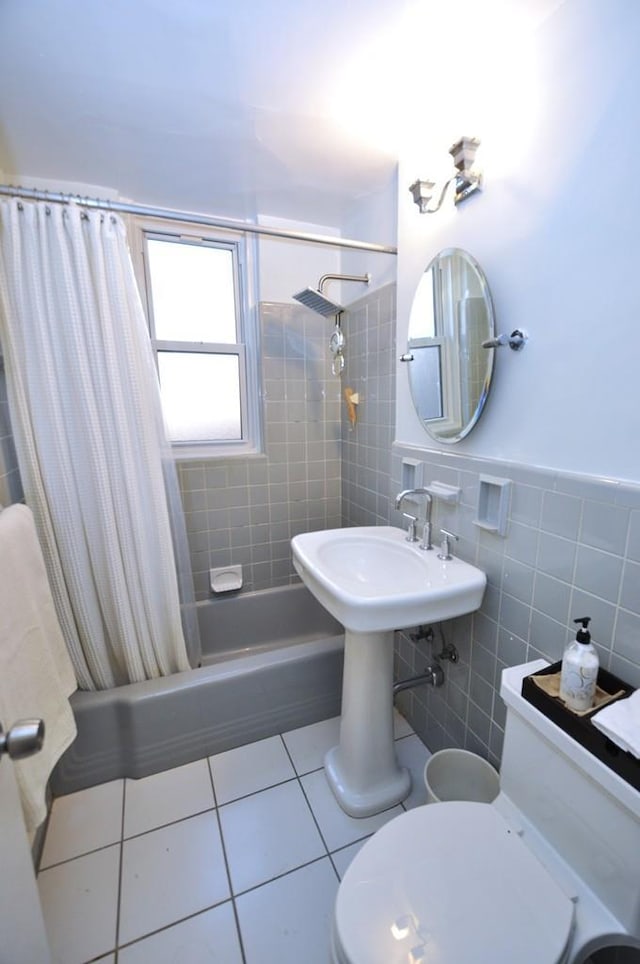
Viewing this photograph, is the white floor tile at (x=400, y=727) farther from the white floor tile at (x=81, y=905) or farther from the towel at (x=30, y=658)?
the towel at (x=30, y=658)

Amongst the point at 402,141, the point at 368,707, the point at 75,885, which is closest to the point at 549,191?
the point at 402,141

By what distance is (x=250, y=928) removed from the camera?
3.26ft

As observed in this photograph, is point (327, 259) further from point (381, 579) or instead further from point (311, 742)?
point (311, 742)

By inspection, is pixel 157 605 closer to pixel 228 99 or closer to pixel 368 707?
pixel 368 707

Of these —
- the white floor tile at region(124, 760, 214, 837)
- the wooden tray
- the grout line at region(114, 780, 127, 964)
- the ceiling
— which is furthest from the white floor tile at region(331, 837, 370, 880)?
the ceiling

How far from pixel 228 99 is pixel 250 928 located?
2.29 m

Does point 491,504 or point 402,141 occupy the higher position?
point 402,141

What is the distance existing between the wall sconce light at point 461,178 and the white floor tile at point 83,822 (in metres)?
2.23

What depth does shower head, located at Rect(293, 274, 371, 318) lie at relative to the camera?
162 cm

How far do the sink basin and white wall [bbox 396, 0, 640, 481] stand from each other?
1.27 feet

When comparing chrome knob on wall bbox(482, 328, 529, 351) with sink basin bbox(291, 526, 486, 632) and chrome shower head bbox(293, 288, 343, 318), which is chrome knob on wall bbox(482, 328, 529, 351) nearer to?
sink basin bbox(291, 526, 486, 632)

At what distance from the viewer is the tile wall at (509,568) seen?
0.82m

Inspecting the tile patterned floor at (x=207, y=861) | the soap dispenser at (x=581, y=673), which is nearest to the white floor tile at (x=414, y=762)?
the tile patterned floor at (x=207, y=861)

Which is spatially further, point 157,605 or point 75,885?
point 157,605
